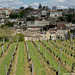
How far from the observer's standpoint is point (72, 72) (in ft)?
43.1

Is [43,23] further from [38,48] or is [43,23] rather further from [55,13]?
[38,48]

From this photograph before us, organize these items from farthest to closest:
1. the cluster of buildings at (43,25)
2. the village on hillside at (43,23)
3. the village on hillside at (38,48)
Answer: the village on hillside at (43,23) < the cluster of buildings at (43,25) < the village on hillside at (38,48)

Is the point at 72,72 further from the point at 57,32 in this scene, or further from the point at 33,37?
the point at 57,32

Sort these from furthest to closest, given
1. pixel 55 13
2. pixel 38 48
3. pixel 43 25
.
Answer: pixel 55 13, pixel 43 25, pixel 38 48

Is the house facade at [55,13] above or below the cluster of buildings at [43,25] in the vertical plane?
above

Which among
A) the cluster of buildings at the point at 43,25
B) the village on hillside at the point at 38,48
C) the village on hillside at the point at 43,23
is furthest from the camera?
the village on hillside at the point at 43,23

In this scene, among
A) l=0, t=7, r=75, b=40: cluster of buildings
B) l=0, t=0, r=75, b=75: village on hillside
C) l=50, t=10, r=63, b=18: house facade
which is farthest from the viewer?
l=50, t=10, r=63, b=18: house facade

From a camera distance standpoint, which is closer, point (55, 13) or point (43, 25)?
point (43, 25)

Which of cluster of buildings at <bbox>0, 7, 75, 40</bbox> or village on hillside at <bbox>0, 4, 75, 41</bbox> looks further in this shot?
village on hillside at <bbox>0, 4, 75, 41</bbox>

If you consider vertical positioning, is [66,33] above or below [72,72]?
below

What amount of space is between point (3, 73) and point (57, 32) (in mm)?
28835

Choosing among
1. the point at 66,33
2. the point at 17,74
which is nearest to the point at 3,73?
the point at 17,74

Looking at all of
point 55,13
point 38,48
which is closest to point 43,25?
point 55,13

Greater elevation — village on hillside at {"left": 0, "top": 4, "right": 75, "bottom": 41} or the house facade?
the house facade
